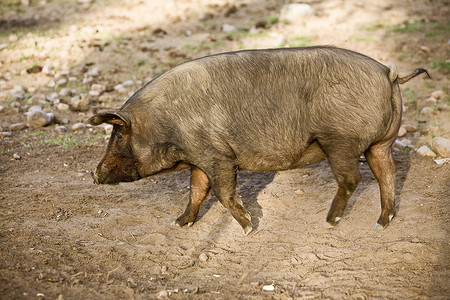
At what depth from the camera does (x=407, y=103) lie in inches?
347

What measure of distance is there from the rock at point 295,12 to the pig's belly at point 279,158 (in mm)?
7801

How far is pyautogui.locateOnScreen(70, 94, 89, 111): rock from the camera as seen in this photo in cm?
918

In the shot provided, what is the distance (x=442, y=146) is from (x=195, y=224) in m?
3.46

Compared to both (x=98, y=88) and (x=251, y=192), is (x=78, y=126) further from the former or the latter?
(x=251, y=192)

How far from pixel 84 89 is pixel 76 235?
5.33 meters

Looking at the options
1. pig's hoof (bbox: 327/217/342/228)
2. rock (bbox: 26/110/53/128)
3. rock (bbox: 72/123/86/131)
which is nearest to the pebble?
rock (bbox: 72/123/86/131)

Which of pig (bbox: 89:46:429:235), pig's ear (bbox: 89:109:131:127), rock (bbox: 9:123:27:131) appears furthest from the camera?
rock (bbox: 9:123:27:131)

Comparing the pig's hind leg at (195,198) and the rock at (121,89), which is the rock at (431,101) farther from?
the rock at (121,89)

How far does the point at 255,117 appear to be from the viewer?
Result: 4840 mm

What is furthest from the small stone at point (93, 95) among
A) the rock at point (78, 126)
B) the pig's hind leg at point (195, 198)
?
the pig's hind leg at point (195, 198)

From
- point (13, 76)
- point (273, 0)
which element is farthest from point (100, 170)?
point (273, 0)

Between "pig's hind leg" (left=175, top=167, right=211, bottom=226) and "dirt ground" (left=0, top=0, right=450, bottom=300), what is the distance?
0.33 feet

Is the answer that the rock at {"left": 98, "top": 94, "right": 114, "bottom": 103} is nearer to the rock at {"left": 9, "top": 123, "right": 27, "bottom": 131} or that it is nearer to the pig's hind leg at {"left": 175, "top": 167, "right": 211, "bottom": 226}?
the rock at {"left": 9, "top": 123, "right": 27, "bottom": 131}

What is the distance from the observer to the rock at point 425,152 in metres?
6.82
